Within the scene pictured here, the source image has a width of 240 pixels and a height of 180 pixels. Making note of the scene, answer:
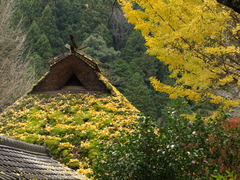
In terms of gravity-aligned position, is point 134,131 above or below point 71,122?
above

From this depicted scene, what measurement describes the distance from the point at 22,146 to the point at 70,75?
16.7ft

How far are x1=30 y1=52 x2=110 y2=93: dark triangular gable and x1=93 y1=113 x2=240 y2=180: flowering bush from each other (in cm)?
534

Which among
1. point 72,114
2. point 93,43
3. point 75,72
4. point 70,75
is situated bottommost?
point 72,114

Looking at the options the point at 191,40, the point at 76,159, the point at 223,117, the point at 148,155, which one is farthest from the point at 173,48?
the point at 76,159

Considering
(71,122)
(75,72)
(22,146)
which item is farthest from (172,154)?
(75,72)

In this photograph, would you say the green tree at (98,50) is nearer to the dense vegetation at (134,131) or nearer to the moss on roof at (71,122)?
the dense vegetation at (134,131)

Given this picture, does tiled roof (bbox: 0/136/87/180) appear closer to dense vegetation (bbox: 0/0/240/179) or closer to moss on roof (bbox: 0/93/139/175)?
dense vegetation (bbox: 0/0/240/179)

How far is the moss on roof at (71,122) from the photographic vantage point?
6.22 meters

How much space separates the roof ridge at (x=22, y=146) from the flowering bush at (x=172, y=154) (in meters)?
1.40

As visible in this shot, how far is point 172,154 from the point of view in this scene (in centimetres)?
379

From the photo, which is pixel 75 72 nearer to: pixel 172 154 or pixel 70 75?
pixel 70 75

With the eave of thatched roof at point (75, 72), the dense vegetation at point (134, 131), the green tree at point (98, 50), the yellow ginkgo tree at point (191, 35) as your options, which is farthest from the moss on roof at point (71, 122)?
the green tree at point (98, 50)

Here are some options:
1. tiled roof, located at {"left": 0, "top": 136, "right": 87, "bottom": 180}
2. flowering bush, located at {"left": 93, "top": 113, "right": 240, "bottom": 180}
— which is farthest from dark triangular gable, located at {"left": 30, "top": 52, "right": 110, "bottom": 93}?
flowering bush, located at {"left": 93, "top": 113, "right": 240, "bottom": 180}

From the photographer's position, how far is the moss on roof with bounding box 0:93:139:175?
6.22 meters
